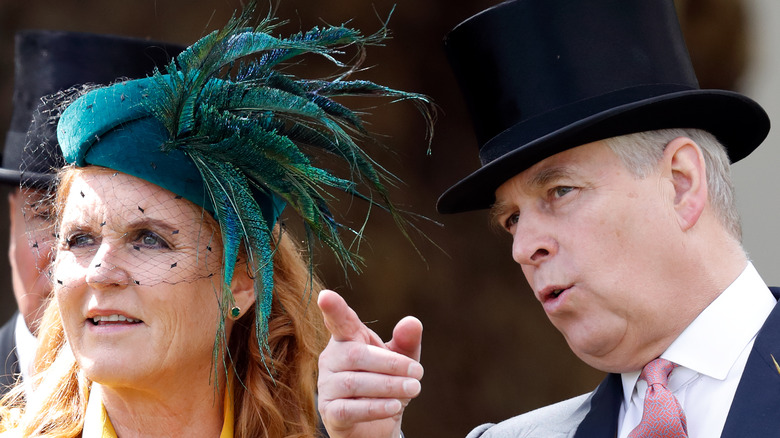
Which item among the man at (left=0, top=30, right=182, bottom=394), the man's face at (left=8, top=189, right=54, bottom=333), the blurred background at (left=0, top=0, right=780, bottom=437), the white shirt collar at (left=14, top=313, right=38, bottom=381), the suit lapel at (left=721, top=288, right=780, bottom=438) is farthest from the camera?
the blurred background at (left=0, top=0, right=780, bottom=437)

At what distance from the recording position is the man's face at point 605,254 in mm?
2473

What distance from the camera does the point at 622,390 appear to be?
8.78ft

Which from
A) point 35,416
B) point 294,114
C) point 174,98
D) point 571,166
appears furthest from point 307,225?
point 35,416

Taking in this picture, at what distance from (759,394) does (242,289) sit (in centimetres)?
140

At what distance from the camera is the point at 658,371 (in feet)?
8.09

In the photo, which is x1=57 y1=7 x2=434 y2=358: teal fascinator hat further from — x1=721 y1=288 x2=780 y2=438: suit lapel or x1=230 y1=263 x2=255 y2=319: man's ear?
x1=721 y1=288 x2=780 y2=438: suit lapel

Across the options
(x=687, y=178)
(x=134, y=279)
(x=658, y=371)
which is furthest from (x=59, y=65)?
(x=658, y=371)

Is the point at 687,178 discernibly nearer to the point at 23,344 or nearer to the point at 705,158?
the point at 705,158

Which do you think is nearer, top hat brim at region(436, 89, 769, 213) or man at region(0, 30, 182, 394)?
top hat brim at region(436, 89, 769, 213)

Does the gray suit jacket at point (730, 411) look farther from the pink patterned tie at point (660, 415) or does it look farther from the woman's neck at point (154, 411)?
the woman's neck at point (154, 411)

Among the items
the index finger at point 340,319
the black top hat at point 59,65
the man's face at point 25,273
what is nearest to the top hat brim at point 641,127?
the index finger at point 340,319

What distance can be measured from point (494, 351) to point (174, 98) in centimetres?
307

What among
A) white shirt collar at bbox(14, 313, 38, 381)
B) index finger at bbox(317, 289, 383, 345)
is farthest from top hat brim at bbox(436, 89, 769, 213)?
white shirt collar at bbox(14, 313, 38, 381)

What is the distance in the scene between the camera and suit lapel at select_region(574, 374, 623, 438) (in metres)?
2.60
